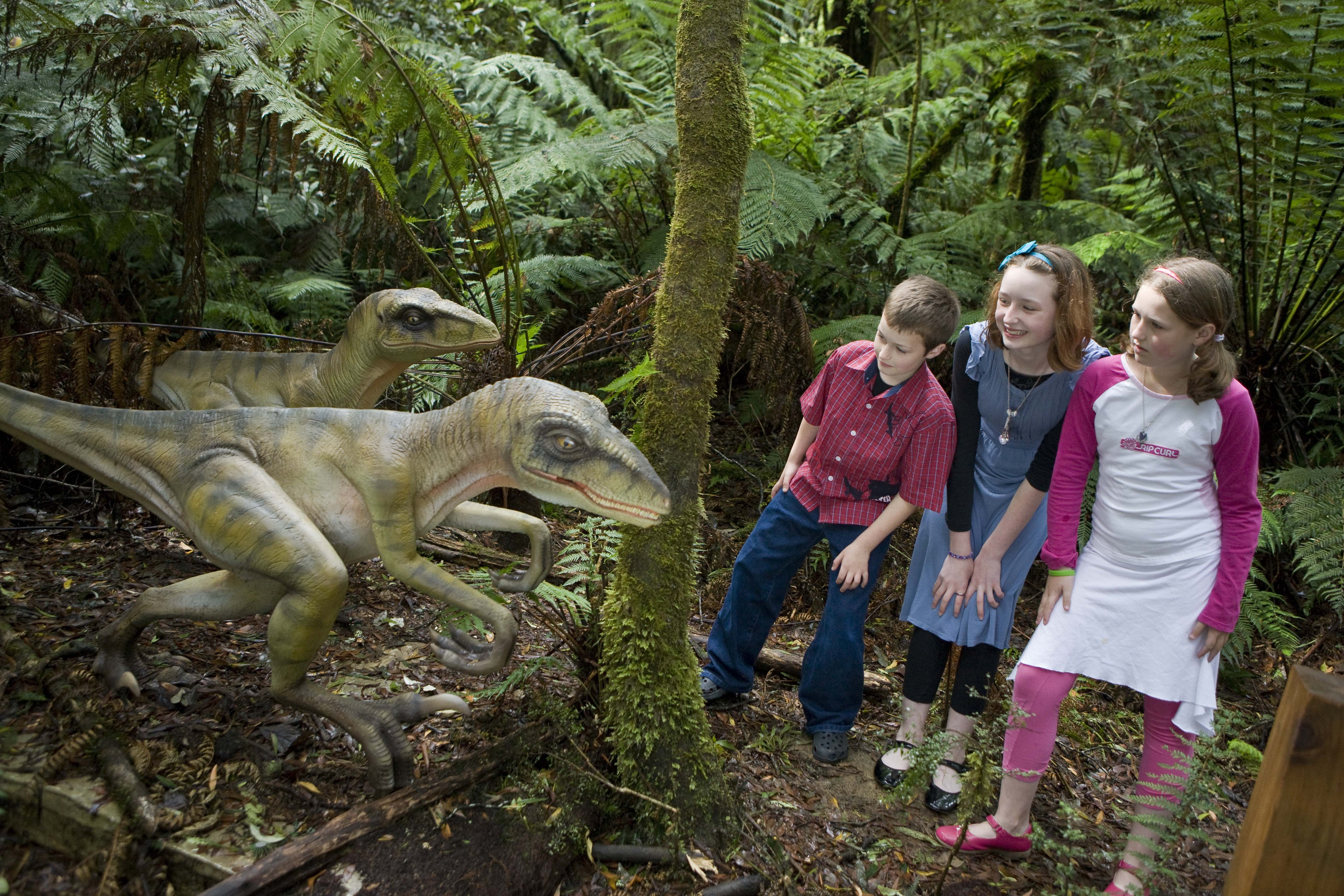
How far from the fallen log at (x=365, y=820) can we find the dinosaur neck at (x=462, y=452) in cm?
75

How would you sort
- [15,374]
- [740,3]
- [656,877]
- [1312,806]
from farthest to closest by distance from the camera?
[15,374]
[740,3]
[656,877]
[1312,806]

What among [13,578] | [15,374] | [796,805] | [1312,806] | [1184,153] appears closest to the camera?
[1312,806]

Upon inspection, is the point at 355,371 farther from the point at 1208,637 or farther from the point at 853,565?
the point at 1208,637

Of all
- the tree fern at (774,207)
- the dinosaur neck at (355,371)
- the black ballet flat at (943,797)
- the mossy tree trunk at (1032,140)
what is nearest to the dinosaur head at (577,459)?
the dinosaur neck at (355,371)

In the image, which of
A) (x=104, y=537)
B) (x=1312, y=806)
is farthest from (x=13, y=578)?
(x=1312, y=806)

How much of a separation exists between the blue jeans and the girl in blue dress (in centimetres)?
20

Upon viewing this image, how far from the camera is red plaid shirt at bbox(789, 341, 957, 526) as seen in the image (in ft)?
9.77

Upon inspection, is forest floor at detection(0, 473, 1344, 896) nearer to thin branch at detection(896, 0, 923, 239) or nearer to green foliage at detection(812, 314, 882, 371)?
green foliage at detection(812, 314, 882, 371)

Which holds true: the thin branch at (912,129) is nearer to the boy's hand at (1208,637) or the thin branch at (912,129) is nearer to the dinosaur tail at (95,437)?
the boy's hand at (1208,637)

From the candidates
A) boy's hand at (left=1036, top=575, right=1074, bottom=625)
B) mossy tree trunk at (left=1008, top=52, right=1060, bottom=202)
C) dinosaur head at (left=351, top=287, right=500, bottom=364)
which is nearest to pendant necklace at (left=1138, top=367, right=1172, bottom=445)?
boy's hand at (left=1036, top=575, right=1074, bottom=625)

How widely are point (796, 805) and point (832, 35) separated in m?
7.82

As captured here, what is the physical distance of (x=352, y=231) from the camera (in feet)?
21.2

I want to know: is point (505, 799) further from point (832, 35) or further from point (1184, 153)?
point (832, 35)

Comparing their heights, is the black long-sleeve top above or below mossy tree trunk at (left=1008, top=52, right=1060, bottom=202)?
below
